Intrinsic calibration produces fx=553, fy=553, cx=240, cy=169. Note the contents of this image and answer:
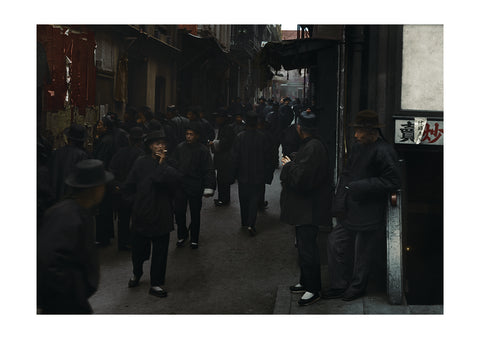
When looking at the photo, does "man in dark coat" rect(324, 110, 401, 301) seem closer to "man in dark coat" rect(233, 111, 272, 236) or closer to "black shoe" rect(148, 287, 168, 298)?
"black shoe" rect(148, 287, 168, 298)

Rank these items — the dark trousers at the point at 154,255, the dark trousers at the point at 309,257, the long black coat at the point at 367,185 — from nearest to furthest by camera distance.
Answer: the long black coat at the point at 367,185 → the dark trousers at the point at 309,257 → the dark trousers at the point at 154,255

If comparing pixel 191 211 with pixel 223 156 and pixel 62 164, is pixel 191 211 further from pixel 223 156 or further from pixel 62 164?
pixel 62 164

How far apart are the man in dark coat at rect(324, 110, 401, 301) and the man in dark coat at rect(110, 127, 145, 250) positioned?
2317 mm

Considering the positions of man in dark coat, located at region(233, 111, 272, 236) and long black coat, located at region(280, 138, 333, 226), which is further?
man in dark coat, located at region(233, 111, 272, 236)

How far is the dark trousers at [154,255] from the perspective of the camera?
576cm

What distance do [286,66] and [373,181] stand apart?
446cm

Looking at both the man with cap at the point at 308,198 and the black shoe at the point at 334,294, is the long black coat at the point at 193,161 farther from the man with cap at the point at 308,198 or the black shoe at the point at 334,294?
the black shoe at the point at 334,294

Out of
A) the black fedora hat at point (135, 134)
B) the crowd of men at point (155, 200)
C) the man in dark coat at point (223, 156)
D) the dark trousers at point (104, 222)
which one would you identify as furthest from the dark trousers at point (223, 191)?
A: the black fedora hat at point (135, 134)

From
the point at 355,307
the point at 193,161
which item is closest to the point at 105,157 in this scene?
the point at 193,161

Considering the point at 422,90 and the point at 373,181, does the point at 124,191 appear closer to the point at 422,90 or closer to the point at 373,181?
the point at 373,181

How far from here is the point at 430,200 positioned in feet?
18.4

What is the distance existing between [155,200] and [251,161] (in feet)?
8.85

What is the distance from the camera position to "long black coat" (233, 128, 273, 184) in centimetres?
808

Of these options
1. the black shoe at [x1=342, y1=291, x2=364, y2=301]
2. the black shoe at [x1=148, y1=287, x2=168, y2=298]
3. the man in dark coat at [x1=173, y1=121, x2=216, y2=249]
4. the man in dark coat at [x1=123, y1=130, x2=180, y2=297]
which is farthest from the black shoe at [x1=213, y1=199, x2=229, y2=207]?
the black shoe at [x1=342, y1=291, x2=364, y2=301]
